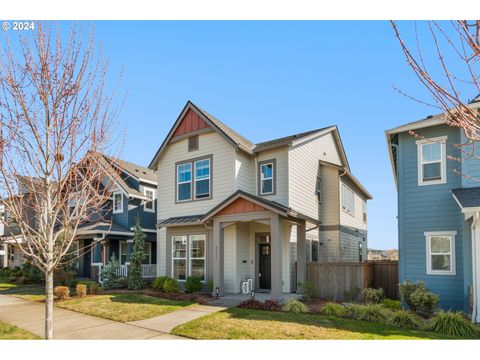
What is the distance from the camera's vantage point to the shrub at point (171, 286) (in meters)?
16.3

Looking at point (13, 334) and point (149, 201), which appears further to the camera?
point (149, 201)

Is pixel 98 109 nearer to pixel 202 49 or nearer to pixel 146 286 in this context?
pixel 202 49

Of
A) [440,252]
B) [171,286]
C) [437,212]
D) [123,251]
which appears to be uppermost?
[437,212]

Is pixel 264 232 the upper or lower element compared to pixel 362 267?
upper

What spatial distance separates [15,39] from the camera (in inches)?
223

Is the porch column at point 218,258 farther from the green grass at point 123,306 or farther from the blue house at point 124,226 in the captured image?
the blue house at point 124,226

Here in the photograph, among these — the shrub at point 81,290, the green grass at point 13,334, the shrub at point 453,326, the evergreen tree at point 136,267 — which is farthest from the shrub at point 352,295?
the shrub at point 81,290

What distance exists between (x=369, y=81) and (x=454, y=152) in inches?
245

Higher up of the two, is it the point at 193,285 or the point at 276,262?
the point at 276,262

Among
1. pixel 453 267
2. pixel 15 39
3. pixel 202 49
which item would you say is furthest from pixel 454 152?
pixel 15 39

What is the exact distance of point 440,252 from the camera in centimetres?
1245

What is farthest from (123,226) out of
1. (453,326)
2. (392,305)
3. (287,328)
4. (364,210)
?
(453,326)

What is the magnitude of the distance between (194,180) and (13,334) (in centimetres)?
1037

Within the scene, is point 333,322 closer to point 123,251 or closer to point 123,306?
point 123,306
